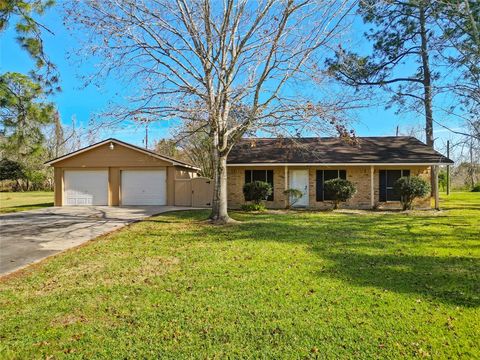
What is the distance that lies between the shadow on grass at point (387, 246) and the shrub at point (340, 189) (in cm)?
242

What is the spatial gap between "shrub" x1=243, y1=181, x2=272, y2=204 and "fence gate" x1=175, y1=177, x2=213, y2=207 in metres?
3.01

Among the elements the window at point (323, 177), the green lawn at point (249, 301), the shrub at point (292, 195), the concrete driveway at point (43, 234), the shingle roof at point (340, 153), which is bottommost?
the green lawn at point (249, 301)

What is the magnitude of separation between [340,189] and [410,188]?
3.07 metres

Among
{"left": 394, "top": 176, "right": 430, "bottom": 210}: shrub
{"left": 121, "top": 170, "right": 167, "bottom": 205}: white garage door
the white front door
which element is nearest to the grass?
{"left": 121, "top": 170, "right": 167, "bottom": 205}: white garage door

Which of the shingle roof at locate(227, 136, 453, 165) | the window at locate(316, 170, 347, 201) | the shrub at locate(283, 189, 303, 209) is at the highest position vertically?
the shingle roof at locate(227, 136, 453, 165)

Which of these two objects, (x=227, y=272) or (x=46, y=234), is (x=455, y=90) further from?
(x=46, y=234)

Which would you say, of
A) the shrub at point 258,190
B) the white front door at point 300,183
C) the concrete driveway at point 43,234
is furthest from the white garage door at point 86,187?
the white front door at point 300,183

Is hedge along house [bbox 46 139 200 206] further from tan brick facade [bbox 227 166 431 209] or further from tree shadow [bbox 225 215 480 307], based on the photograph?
tree shadow [bbox 225 215 480 307]

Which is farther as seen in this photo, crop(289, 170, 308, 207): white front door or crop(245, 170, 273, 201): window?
crop(245, 170, 273, 201): window

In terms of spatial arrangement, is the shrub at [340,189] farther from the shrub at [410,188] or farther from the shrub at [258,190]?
the shrub at [258,190]

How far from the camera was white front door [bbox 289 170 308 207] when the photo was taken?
17781mm

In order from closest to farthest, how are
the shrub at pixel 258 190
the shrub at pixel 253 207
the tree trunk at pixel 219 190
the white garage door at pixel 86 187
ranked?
the tree trunk at pixel 219 190, the shrub at pixel 253 207, the shrub at pixel 258 190, the white garage door at pixel 86 187

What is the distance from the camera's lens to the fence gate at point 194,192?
18984mm

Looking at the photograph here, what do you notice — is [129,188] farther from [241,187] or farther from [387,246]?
[387,246]
